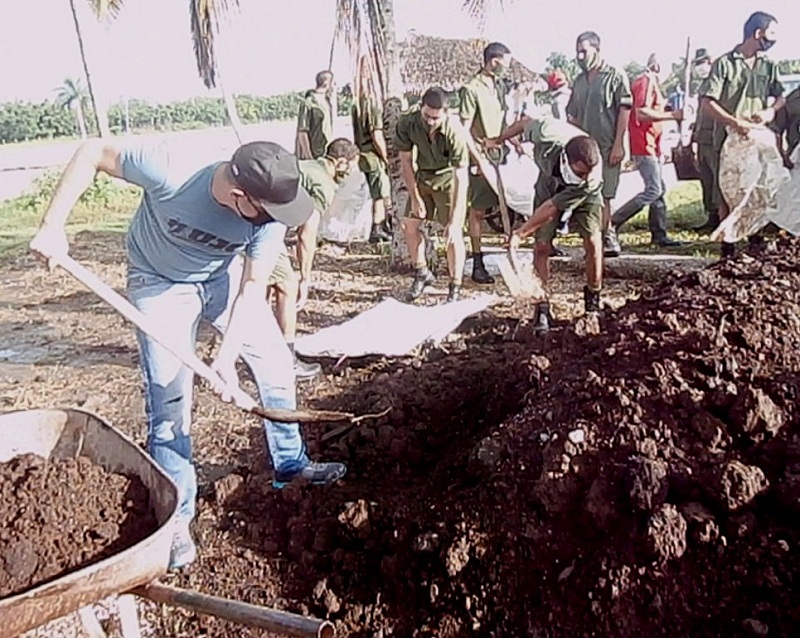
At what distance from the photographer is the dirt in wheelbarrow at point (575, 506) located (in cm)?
270

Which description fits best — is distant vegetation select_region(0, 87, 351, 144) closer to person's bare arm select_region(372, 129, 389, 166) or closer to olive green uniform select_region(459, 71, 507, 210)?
person's bare arm select_region(372, 129, 389, 166)

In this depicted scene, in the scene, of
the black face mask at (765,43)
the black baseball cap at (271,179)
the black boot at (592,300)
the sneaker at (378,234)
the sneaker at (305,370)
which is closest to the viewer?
the black baseball cap at (271,179)

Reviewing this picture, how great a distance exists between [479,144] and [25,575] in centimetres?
593

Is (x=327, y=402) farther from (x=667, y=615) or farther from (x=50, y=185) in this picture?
(x=50, y=185)

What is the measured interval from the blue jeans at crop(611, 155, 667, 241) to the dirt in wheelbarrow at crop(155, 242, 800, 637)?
171 inches

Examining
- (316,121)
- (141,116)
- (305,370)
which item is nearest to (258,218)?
(305,370)

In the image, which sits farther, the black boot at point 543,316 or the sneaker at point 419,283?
the sneaker at point 419,283

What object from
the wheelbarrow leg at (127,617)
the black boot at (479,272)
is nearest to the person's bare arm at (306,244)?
the black boot at (479,272)

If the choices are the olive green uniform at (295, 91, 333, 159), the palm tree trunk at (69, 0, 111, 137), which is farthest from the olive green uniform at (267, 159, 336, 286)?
the palm tree trunk at (69, 0, 111, 137)

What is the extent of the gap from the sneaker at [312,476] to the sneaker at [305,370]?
5.01 ft

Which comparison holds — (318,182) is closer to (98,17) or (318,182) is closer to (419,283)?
(419,283)

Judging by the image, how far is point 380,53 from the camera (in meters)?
8.00

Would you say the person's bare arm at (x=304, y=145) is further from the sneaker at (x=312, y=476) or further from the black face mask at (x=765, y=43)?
the sneaker at (x=312, y=476)

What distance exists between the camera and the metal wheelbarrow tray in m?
2.08
